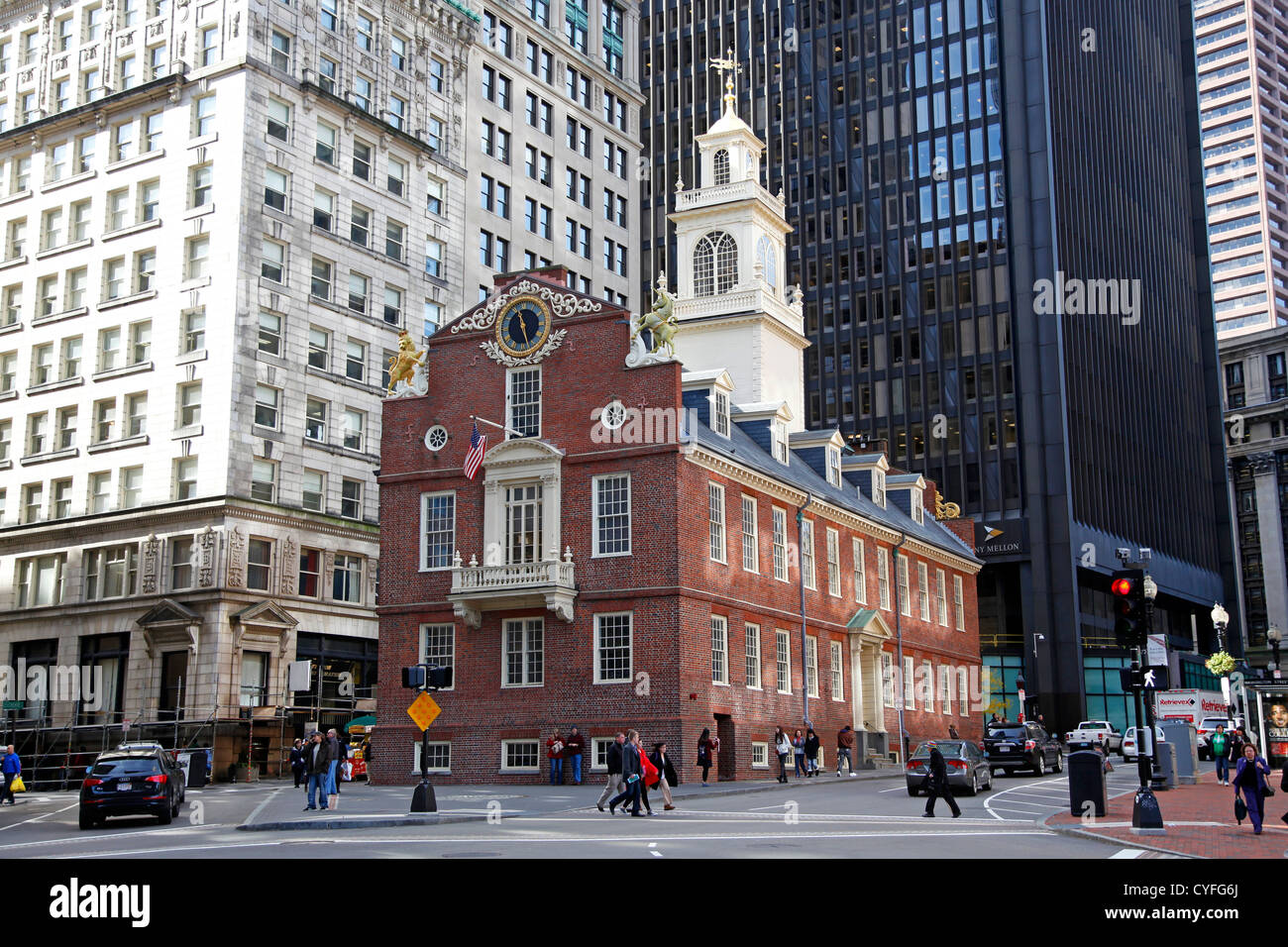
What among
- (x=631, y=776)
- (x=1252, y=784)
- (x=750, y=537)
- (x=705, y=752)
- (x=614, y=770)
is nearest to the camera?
(x=1252, y=784)

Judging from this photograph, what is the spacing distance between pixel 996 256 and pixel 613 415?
63.3 meters

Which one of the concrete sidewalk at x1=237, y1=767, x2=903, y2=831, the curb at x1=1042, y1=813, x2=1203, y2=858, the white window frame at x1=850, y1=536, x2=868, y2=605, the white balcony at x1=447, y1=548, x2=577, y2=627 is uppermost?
the white window frame at x1=850, y1=536, x2=868, y2=605

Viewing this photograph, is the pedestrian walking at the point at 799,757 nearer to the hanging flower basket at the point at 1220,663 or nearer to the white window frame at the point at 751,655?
the white window frame at the point at 751,655

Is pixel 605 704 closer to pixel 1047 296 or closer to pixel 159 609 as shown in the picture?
pixel 159 609

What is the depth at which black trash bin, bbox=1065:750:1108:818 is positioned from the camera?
81.0 feet

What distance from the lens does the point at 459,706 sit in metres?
43.3

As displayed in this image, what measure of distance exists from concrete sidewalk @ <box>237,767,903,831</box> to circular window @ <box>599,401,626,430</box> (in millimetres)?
11109

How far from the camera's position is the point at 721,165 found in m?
60.0

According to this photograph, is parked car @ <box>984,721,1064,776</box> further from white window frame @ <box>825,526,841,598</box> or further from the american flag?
→ the american flag

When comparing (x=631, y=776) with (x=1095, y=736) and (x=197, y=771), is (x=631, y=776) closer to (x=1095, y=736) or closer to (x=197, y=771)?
(x=197, y=771)

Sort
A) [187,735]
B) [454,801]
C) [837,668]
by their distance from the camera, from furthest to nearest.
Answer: [187,735]
[837,668]
[454,801]

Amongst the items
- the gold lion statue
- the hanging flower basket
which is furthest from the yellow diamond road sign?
the hanging flower basket

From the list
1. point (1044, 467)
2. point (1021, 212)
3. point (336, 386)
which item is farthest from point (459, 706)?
point (1021, 212)

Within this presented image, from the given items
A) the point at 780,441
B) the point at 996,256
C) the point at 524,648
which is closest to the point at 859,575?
the point at 780,441
